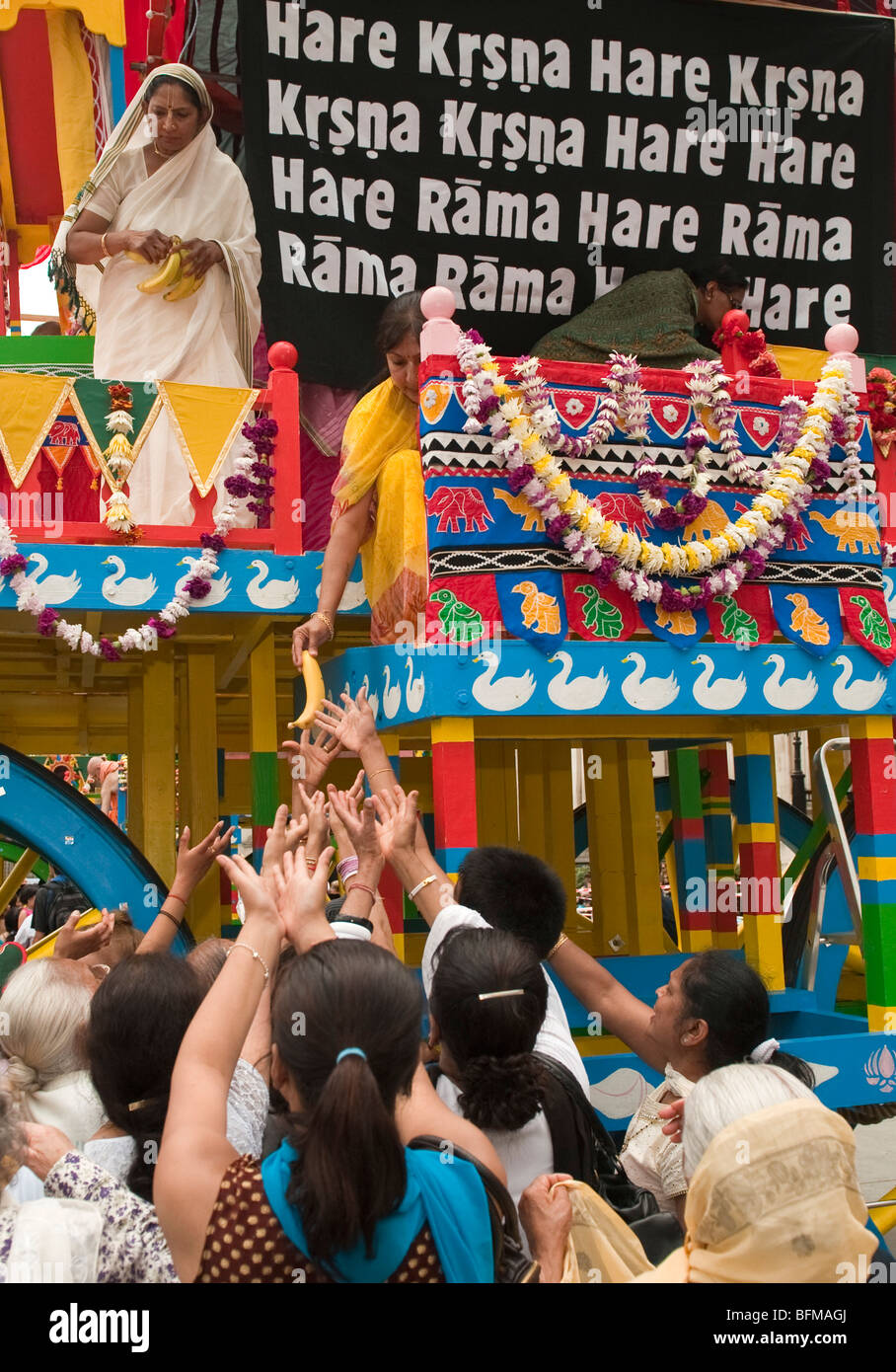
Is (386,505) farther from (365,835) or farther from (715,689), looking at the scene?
(365,835)

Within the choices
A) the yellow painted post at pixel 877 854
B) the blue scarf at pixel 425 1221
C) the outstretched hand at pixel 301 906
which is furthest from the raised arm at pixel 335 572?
the blue scarf at pixel 425 1221

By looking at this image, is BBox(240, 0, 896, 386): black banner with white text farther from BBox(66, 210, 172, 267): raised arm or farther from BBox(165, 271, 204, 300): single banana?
BBox(66, 210, 172, 267): raised arm

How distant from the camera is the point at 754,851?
6.00 meters

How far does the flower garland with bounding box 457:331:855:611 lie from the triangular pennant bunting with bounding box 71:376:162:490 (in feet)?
4.74

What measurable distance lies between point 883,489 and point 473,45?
3006 mm

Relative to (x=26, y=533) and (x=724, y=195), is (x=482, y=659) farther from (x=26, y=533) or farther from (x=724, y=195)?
(x=724, y=195)

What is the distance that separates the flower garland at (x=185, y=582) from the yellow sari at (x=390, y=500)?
16.6 inches

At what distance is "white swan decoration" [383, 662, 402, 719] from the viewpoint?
189 inches

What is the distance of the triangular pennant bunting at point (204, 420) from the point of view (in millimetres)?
5289

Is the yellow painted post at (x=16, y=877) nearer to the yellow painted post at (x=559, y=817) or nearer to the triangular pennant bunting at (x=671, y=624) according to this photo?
the yellow painted post at (x=559, y=817)

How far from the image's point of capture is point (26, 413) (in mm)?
5129

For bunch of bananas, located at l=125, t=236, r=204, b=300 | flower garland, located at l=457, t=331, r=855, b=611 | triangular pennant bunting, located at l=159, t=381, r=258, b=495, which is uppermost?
bunch of bananas, located at l=125, t=236, r=204, b=300

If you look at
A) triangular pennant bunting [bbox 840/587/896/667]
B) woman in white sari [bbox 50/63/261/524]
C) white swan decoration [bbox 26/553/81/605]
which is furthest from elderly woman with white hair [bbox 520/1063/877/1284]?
woman in white sari [bbox 50/63/261/524]

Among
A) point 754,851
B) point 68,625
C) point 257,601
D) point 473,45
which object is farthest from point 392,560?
point 473,45
